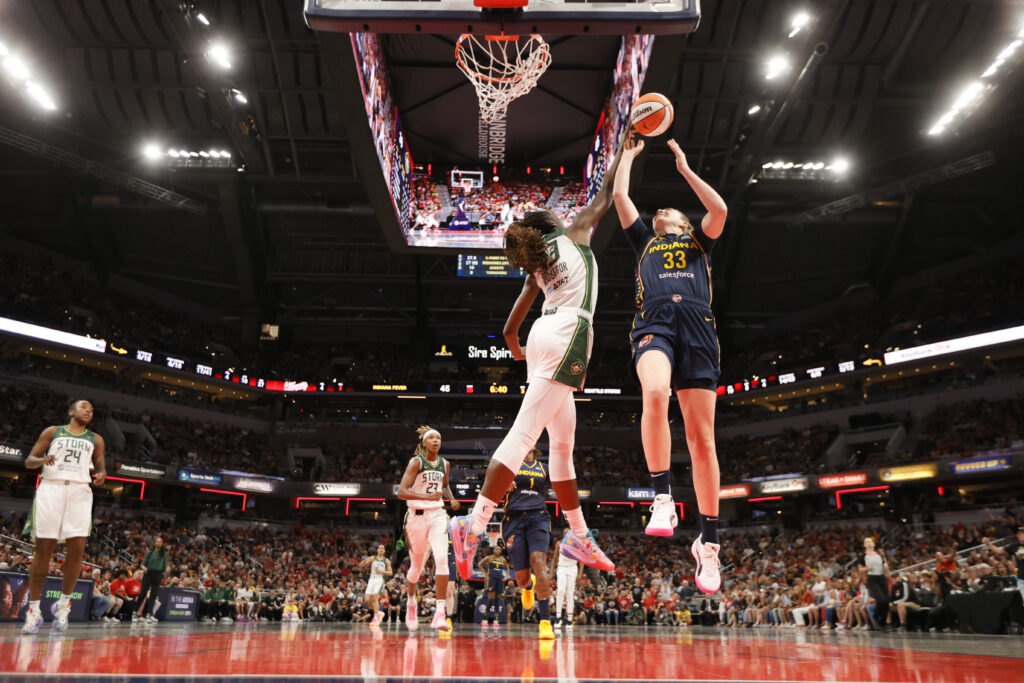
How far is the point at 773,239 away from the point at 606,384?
12130 millimetres

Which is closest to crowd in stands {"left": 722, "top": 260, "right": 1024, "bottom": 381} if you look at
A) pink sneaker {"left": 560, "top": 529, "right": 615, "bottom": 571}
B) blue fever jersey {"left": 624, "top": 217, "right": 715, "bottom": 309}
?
blue fever jersey {"left": 624, "top": 217, "right": 715, "bottom": 309}

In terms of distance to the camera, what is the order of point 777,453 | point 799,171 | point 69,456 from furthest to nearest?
point 777,453
point 799,171
point 69,456

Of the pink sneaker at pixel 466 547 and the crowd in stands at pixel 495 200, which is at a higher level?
the crowd in stands at pixel 495 200

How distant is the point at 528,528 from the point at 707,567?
3.67 m

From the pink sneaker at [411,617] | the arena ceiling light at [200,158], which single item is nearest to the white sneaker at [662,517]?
the pink sneaker at [411,617]

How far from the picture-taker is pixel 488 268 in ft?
88.8

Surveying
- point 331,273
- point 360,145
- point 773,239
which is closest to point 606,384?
point 773,239

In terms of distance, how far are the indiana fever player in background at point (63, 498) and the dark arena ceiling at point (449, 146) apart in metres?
10.8

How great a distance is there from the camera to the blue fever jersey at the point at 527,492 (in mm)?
7969

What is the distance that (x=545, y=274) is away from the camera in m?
4.90

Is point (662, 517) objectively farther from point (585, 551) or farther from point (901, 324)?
point (901, 324)

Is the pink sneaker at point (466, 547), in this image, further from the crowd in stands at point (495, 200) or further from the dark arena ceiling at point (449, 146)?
the crowd in stands at point (495, 200)

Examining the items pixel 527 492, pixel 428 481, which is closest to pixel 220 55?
pixel 428 481

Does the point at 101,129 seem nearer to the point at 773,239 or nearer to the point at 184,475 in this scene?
the point at 184,475
